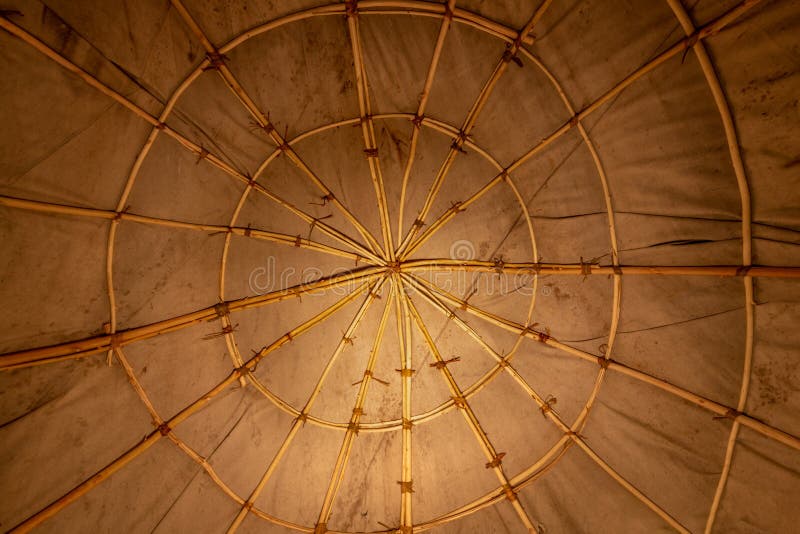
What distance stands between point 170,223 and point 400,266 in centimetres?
328

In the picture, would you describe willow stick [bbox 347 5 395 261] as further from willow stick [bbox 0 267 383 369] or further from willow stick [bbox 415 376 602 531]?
willow stick [bbox 415 376 602 531]

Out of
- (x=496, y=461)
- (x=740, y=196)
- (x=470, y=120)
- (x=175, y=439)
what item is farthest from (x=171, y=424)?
(x=740, y=196)

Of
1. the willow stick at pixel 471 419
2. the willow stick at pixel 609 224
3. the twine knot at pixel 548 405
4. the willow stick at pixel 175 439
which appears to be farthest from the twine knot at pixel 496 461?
the willow stick at pixel 175 439

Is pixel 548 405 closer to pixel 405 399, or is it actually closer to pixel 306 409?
pixel 405 399

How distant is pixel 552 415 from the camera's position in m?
6.58

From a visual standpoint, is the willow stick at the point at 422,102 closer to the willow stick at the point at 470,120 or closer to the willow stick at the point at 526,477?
the willow stick at the point at 470,120

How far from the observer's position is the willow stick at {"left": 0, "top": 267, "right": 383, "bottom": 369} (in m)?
4.93

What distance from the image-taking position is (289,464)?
6895mm

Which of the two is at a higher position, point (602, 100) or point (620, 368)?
point (602, 100)

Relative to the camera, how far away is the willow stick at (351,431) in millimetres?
6957

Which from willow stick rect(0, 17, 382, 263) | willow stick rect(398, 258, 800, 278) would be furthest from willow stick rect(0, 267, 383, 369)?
willow stick rect(398, 258, 800, 278)

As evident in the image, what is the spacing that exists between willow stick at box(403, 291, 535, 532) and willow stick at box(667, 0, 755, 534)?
2.46m

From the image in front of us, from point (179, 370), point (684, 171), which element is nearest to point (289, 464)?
point (179, 370)

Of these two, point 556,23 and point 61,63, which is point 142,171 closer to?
point 61,63
